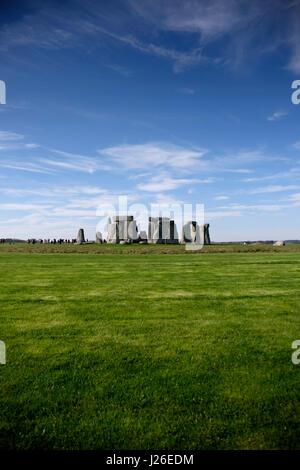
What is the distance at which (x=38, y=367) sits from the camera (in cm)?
473

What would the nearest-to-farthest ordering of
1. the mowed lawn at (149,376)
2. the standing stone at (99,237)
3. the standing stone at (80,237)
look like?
1. the mowed lawn at (149,376)
2. the standing stone at (80,237)
3. the standing stone at (99,237)

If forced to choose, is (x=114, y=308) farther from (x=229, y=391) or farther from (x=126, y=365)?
(x=229, y=391)

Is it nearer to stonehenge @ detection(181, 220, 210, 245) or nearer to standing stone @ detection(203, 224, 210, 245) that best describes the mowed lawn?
stonehenge @ detection(181, 220, 210, 245)

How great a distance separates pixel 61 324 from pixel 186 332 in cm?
281

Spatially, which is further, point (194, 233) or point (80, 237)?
point (80, 237)

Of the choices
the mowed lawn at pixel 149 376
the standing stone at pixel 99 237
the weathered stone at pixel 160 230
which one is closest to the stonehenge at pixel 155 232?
the weathered stone at pixel 160 230

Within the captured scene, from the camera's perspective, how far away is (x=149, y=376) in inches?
175

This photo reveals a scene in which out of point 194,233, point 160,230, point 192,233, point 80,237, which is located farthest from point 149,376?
point 80,237

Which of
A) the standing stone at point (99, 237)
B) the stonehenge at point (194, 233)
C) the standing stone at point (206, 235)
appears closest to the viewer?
the stonehenge at point (194, 233)

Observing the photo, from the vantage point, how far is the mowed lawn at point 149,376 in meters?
3.29

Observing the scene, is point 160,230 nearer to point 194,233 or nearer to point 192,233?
point 192,233

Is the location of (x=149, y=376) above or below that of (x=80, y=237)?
below

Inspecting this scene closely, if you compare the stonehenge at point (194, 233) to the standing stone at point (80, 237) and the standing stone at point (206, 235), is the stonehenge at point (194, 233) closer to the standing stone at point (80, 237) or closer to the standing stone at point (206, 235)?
the standing stone at point (206, 235)
